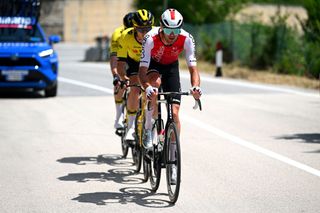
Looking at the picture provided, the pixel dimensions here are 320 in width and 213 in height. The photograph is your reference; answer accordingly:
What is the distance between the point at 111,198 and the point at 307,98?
1237cm

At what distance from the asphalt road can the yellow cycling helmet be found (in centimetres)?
180

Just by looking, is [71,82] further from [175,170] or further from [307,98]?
[175,170]

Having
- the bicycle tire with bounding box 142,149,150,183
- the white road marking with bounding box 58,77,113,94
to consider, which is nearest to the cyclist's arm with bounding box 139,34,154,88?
the bicycle tire with bounding box 142,149,150,183

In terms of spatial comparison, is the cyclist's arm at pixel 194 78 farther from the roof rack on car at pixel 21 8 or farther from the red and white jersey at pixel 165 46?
the roof rack on car at pixel 21 8

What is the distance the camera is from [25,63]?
1942 centimetres

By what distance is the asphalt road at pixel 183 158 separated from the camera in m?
8.43

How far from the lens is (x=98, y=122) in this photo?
1515 centimetres

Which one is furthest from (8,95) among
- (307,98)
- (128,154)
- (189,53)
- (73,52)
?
(73,52)

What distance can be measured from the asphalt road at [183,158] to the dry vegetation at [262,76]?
558 cm

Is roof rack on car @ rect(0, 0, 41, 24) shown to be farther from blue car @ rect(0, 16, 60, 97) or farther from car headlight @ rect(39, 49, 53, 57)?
car headlight @ rect(39, 49, 53, 57)

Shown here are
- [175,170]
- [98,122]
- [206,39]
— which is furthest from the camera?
[206,39]

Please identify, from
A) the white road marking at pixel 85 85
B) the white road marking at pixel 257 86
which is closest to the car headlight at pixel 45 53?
the white road marking at pixel 85 85

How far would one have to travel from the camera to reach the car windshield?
20016mm

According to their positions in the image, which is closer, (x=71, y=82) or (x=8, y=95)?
(x=8, y=95)
